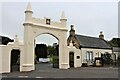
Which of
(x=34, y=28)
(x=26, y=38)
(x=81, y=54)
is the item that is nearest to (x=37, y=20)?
(x=34, y=28)

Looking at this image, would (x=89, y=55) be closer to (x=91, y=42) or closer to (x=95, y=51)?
(x=95, y=51)

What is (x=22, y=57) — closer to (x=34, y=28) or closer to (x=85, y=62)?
(x=34, y=28)

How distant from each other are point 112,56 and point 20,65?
21359 millimetres

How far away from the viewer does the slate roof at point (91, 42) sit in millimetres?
35478

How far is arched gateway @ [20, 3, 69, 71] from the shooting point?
23.4m

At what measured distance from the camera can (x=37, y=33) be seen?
24953 mm

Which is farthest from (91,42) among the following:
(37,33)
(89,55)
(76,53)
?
(37,33)

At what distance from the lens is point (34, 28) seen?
24.7 metres

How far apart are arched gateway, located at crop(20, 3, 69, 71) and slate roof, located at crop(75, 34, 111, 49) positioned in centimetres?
716

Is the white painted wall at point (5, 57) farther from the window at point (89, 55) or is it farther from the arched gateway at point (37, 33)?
the window at point (89, 55)

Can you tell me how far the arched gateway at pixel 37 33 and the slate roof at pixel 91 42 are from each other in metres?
7.16

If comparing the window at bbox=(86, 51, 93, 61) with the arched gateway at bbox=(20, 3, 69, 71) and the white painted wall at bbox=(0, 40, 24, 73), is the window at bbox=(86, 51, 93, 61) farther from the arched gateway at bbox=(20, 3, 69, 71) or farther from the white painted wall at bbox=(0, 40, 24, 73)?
the white painted wall at bbox=(0, 40, 24, 73)

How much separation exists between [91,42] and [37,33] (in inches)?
600

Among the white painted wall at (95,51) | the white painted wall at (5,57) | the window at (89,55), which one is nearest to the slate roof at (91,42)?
the white painted wall at (95,51)
